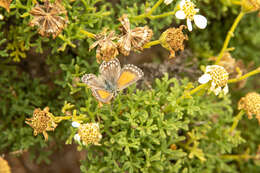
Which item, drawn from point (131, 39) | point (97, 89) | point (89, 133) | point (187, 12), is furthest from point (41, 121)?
point (187, 12)

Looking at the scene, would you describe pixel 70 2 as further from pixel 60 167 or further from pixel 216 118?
pixel 216 118

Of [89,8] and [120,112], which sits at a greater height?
[89,8]

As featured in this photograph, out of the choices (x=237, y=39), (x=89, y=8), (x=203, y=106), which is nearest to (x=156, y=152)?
(x=203, y=106)

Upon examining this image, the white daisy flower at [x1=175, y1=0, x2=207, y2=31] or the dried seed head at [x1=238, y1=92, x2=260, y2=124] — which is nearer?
the white daisy flower at [x1=175, y1=0, x2=207, y2=31]

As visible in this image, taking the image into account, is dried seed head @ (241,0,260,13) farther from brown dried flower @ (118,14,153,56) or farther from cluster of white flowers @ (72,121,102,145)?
cluster of white flowers @ (72,121,102,145)

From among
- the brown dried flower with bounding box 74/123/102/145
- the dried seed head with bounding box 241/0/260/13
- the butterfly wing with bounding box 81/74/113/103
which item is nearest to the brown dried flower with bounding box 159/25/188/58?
the butterfly wing with bounding box 81/74/113/103

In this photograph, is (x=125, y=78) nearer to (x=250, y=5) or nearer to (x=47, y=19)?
(x=47, y=19)
